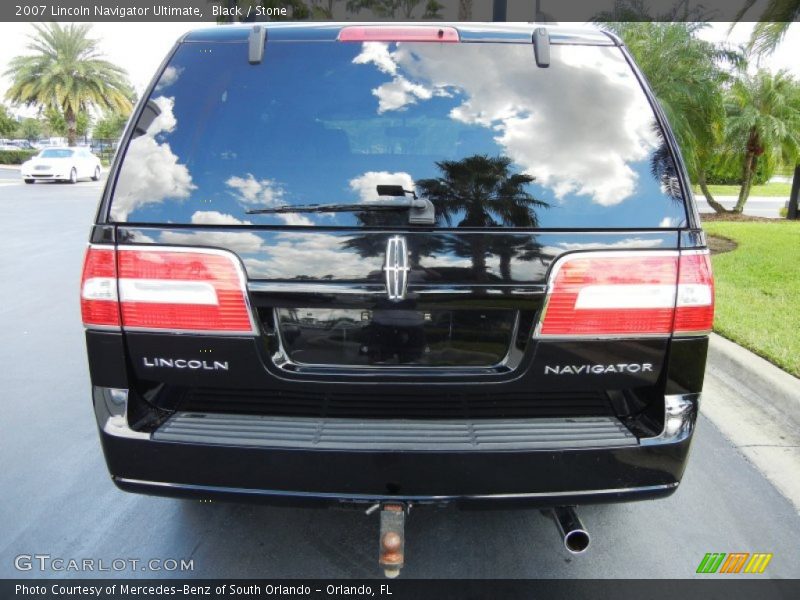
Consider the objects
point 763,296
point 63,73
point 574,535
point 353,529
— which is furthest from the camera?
point 63,73

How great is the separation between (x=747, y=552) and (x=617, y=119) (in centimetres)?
196

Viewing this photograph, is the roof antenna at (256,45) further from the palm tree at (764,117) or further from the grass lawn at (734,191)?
the grass lawn at (734,191)

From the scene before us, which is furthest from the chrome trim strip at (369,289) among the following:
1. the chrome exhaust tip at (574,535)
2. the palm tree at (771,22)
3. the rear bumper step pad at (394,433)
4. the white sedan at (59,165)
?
the white sedan at (59,165)

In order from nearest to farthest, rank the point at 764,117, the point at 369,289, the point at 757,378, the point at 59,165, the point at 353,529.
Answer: the point at 369,289 → the point at 353,529 → the point at 757,378 → the point at 764,117 → the point at 59,165

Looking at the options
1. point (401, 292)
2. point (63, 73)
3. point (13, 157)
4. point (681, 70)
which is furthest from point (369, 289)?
point (13, 157)

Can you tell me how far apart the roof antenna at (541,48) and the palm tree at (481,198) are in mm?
397

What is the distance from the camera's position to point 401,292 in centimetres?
196

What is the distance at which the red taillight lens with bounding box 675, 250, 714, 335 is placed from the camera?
6.54ft

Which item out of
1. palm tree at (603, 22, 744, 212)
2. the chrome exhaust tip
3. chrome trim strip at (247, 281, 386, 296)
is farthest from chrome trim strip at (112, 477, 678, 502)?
palm tree at (603, 22, 744, 212)

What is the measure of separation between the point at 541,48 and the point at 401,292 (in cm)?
99

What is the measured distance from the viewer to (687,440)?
2074 millimetres

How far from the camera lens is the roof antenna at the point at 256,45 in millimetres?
2164

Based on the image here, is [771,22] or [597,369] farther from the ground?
[771,22]

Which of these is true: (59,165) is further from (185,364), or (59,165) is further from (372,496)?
(372,496)
